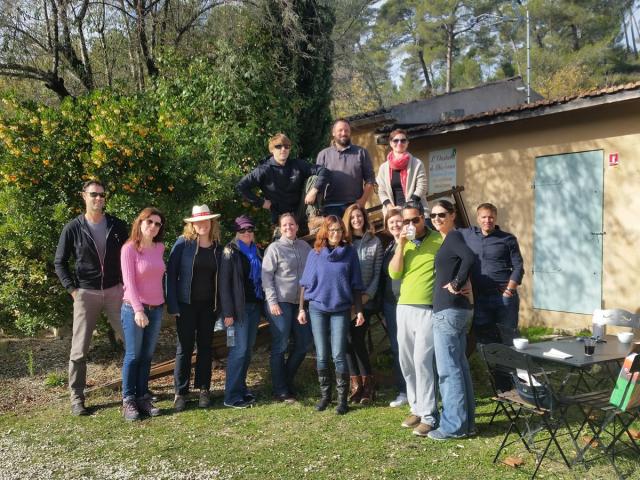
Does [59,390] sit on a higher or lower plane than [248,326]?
lower

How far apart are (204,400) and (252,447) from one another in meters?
1.21

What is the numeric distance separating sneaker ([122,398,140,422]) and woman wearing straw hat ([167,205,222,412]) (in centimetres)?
40

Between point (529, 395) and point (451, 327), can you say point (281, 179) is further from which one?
point (529, 395)

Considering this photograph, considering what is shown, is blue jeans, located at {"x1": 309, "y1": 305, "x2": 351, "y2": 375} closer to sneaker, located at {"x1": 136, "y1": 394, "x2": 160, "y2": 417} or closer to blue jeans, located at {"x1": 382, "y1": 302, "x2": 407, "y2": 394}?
blue jeans, located at {"x1": 382, "y1": 302, "x2": 407, "y2": 394}

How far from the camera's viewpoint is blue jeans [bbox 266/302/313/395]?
591 cm

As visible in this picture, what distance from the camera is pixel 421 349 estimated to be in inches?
196

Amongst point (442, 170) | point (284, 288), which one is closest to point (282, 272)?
point (284, 288)

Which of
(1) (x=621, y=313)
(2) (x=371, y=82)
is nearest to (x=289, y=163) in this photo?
(1) (x=621, y=313)

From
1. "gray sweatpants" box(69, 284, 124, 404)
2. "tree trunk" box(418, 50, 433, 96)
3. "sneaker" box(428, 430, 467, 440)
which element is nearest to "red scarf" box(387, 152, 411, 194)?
"sneaker" box(428, 430, 467, 440)

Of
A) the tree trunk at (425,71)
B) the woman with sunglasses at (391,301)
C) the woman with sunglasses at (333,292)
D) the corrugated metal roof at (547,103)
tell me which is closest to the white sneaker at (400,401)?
the woman with sunglasses at (391,301)

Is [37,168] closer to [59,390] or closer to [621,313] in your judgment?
[59,390]

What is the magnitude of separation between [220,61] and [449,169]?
461 centimetres

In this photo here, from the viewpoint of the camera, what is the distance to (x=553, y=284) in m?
9.09

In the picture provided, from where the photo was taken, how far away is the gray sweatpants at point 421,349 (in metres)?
4.95
